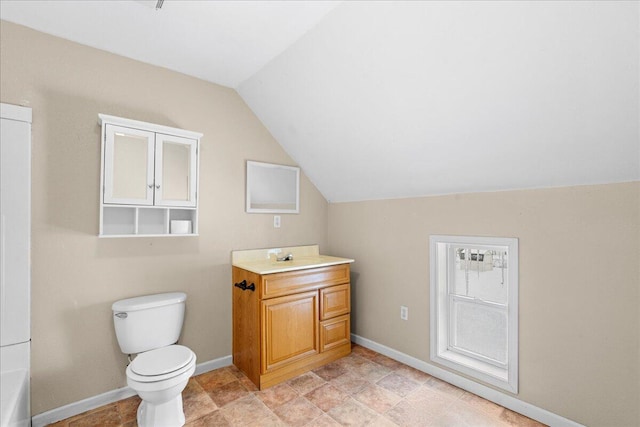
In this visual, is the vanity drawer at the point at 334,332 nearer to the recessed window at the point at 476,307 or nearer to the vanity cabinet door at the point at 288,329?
the vanity cabinet door at the point at 288,329

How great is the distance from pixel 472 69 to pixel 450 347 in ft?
6.78

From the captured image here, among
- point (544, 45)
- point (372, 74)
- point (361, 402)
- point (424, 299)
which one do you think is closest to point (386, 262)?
point (424, 299)

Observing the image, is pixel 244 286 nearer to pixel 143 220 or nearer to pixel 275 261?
pixel 275 261

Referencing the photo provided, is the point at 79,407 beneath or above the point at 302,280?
beneath

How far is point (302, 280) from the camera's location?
2.51 meters

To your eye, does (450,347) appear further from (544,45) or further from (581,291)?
(544,45)

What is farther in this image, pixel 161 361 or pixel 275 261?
pixel 275 261

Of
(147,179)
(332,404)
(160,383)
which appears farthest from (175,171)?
(332,404)

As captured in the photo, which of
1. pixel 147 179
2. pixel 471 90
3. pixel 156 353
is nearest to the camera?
pixel 471 90

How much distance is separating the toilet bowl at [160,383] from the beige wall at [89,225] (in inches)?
18.9

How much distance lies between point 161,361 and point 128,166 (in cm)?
125

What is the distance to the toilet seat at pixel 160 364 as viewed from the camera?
1.71 meters

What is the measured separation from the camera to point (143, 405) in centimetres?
189

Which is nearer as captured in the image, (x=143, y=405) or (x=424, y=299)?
(x=143, y=405)
